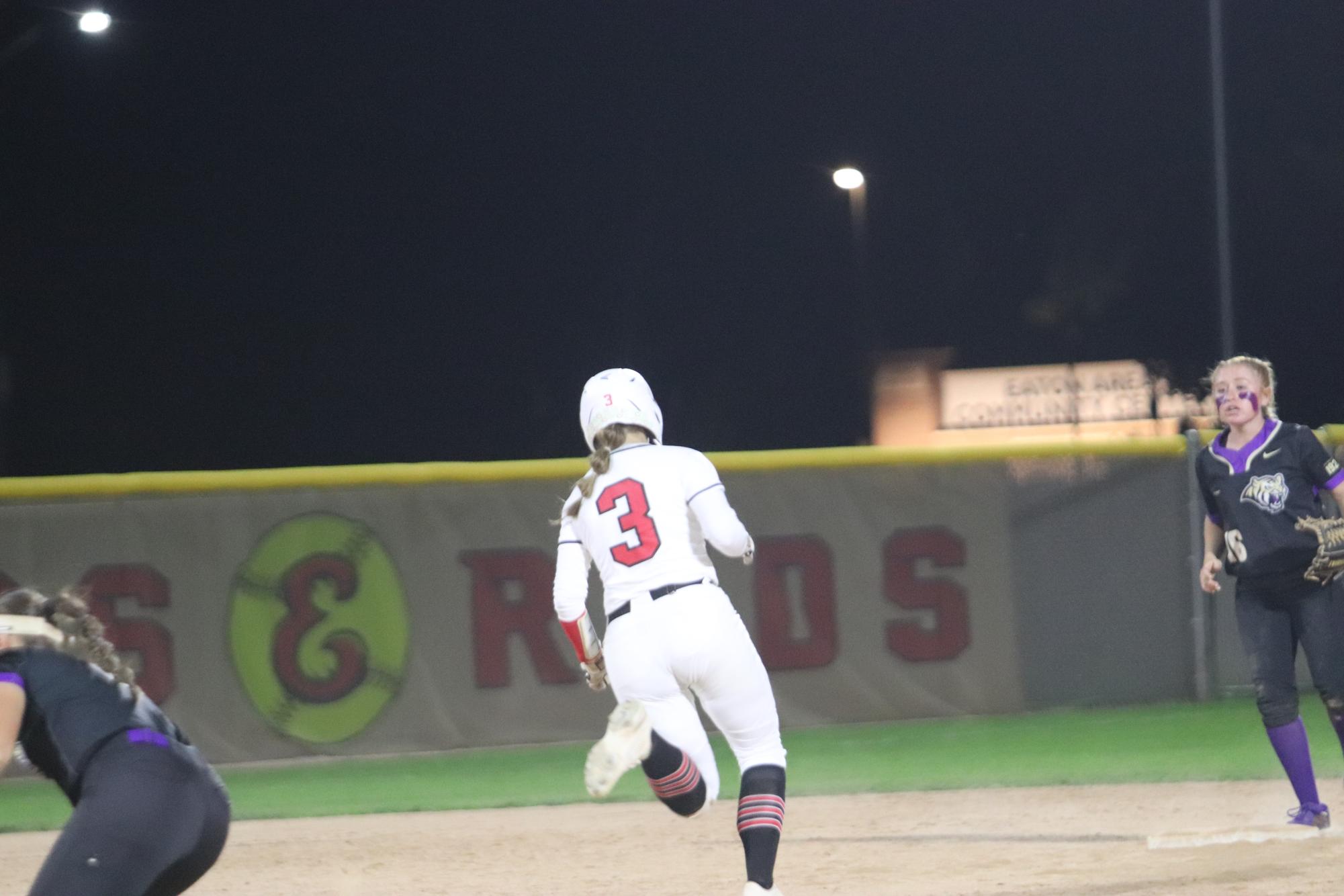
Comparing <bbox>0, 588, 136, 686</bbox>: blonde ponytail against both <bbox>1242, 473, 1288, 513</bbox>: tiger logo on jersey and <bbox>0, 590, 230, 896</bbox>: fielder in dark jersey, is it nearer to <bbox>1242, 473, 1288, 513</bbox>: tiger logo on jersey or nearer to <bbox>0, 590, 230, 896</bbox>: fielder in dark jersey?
<bbox>0, 590, 230, 896</bbox>: fielder in dark jersey

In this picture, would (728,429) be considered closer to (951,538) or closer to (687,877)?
(951,538)

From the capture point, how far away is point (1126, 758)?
387 inches

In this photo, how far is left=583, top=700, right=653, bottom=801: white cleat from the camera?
5098 millimetres

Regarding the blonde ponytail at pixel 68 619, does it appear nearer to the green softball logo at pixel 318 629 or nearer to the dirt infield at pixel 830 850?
the dirt infield at pixel 830 850

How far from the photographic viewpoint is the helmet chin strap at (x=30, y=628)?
12.8 ft

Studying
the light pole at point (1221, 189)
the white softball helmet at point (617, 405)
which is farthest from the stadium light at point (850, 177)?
the white softball helmet at point (617, 405)

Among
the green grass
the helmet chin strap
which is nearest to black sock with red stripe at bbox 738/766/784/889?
the helmet chin strap

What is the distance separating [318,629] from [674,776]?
609 centimetres

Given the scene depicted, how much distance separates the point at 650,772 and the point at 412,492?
6313mm

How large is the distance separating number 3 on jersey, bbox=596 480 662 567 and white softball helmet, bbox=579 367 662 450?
203 millimetres

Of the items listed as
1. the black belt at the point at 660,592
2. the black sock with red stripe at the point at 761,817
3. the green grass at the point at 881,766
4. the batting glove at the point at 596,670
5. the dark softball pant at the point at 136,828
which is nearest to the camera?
the dark softball pant at the point at 136,828

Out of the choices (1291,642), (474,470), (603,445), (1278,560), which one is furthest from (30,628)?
(474,470)

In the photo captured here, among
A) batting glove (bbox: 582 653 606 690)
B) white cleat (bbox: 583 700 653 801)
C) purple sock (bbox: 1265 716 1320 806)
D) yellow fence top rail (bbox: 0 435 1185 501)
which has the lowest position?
purple sock (bbox: 1265 716 1320 806)

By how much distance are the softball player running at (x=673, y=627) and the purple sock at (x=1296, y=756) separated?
2.37 metres
